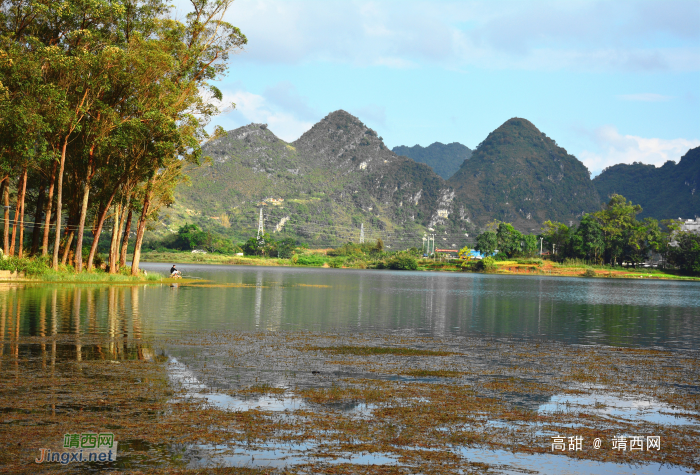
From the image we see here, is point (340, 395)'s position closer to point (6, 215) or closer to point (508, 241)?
point (6, 215)

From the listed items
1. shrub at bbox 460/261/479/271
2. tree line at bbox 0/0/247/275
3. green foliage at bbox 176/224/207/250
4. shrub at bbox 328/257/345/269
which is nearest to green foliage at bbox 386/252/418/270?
Result: shrub at bbox 460/261/479/271

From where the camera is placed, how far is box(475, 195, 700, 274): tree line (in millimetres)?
144625

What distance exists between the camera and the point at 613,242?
152000 millimetres

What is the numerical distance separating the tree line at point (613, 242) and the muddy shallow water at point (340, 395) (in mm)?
134204

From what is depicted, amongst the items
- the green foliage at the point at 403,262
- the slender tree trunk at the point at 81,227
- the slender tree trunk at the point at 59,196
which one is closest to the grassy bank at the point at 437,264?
the green foliage at the point at 403,262

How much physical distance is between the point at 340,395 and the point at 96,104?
38.3m

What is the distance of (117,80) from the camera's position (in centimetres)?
4300

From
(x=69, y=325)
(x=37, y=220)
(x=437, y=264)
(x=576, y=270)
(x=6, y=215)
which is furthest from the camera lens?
(x=437, y=264)

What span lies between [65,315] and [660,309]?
4134cm

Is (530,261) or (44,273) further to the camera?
(530,261)

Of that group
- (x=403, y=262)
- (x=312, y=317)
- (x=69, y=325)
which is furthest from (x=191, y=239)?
(x=69, y=325)

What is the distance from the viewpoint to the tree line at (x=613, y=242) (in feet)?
474

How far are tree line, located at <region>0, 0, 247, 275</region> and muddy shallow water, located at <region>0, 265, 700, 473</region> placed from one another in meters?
19.0

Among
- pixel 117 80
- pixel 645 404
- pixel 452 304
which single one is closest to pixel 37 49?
pixel 117 80
